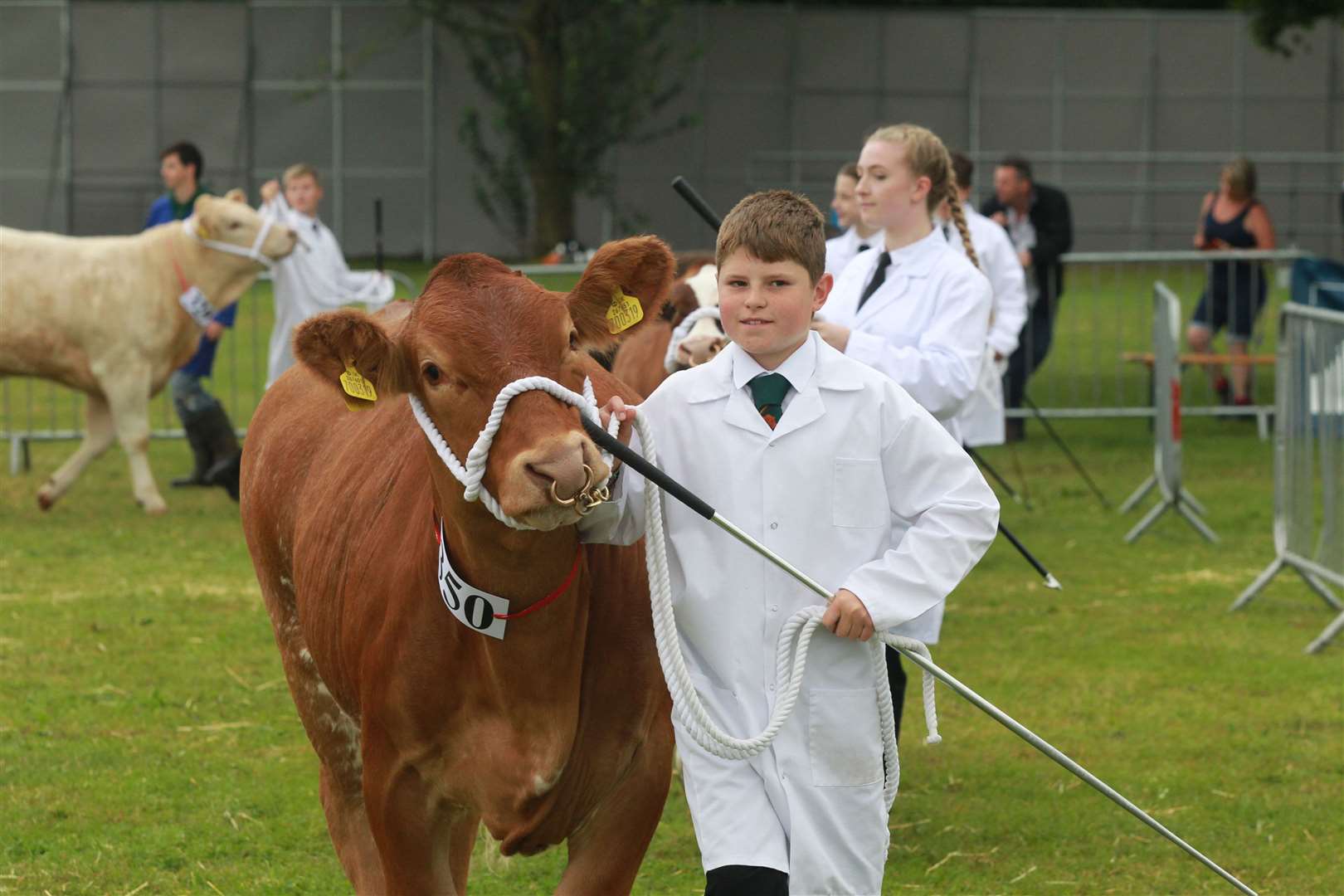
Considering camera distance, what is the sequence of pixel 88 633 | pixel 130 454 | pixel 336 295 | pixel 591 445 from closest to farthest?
1. pixel 591 445
2. pixel 88 633
3. pixel 130 454
4. pixel 336 295

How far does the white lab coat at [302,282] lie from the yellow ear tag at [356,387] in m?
→ 9.04

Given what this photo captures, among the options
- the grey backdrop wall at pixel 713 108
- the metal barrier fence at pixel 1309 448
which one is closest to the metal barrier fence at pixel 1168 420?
the metal barrier fence at pixel 1309 448

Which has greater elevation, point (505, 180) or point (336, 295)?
point (505, 180)

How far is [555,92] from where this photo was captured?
30891 mm

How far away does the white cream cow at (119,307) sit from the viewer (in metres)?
11.5

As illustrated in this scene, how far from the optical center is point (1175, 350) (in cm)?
1066

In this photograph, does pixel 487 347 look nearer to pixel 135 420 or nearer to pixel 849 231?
pixel 849 231

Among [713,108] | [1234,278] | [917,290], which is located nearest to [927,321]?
[917,290]

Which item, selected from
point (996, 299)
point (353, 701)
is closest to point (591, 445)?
point (353, 701)

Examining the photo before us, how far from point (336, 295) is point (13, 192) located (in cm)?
2130

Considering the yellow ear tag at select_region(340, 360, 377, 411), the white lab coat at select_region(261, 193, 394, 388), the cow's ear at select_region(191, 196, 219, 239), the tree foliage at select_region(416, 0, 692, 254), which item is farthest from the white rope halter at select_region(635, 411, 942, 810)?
the tree foliage at select_region(416, 0, 692, 254)

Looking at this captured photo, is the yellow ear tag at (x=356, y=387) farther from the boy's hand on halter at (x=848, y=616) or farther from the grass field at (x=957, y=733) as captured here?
the grass field at (x=957, y=733)

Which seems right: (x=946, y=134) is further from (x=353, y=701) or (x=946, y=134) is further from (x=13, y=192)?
(x=353, y=701)

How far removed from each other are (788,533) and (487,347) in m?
0.69
